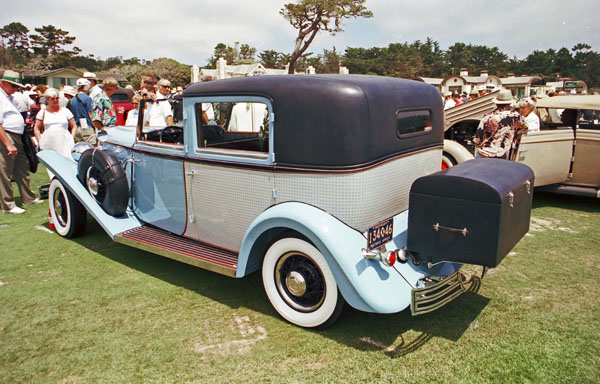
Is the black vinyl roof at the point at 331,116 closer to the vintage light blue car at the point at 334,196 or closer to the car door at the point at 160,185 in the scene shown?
the vintage light blue car at the point at 334,196

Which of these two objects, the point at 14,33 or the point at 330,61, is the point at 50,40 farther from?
the point at 330,61

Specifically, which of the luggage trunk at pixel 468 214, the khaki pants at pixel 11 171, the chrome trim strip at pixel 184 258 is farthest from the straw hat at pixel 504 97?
the khaki pants at pixel 11 171

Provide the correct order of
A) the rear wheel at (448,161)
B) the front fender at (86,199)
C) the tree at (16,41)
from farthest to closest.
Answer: the tree at (16,41) → the rear wheel at (448,161) → the front fender at (86,199)

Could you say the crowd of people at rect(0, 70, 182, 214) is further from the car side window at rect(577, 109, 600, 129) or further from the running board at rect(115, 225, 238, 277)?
the car side window at rect(577, 109, 600, 129)

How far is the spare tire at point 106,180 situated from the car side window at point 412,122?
117 inches

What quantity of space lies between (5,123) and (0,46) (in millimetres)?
86294

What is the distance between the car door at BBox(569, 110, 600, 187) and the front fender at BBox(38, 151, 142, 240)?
674 cm

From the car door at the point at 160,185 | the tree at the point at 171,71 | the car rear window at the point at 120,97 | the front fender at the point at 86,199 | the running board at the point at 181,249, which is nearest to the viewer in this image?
the running board at the point at 181,249

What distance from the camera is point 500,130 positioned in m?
5.69

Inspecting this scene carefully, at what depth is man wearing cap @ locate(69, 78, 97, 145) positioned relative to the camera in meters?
6.82

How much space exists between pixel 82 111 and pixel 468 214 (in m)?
6.91

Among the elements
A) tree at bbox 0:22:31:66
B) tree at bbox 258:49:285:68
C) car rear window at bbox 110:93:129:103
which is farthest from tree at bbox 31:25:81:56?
car rear window at bbox 110:93:129:103

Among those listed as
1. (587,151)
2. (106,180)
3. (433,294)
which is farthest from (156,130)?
(587,151)

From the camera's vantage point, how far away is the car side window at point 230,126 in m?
3.43
